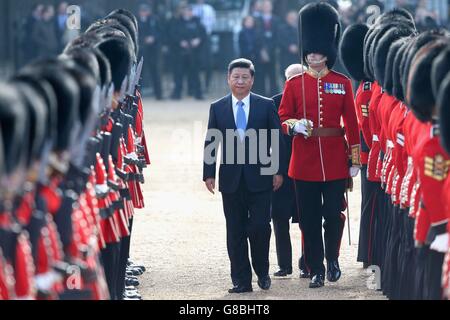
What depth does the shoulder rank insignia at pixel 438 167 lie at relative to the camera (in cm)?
627

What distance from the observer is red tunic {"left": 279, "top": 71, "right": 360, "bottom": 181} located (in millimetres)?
8547

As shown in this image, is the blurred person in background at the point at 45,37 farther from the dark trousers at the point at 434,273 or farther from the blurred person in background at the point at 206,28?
the dark trousers at the point at 434,273

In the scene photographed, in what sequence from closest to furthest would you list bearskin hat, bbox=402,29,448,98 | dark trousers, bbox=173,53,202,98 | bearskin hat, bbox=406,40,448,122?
bearskin hat, bbox=406,40,448,122 < bearskin hat, bbox=402,29,448,98 < dark trousers, bbox=173,53,202,98

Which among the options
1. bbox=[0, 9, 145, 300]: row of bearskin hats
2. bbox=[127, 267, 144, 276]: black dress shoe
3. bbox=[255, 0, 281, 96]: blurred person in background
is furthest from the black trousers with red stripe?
bbox=[255, 0, 281, 96]: blurred person in background

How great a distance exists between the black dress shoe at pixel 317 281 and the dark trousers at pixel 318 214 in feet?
0.08

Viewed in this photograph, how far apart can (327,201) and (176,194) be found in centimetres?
419

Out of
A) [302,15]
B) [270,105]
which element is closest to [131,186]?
[270,105]

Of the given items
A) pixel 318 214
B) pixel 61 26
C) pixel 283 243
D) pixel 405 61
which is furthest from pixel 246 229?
pixel 61 26

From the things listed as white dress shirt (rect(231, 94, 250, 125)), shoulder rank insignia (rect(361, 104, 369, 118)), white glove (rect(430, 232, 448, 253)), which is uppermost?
white dress shirt (rect(231, 94, 250, 125))

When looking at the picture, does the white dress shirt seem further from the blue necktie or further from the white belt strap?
the white belt strap

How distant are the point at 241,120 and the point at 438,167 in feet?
7.73

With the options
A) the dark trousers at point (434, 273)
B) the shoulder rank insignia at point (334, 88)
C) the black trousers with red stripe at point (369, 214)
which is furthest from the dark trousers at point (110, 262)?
the black trousers with red stripe at point (369, 214)

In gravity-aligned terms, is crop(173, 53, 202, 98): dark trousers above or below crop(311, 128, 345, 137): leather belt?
below

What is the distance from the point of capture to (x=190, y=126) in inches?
735
